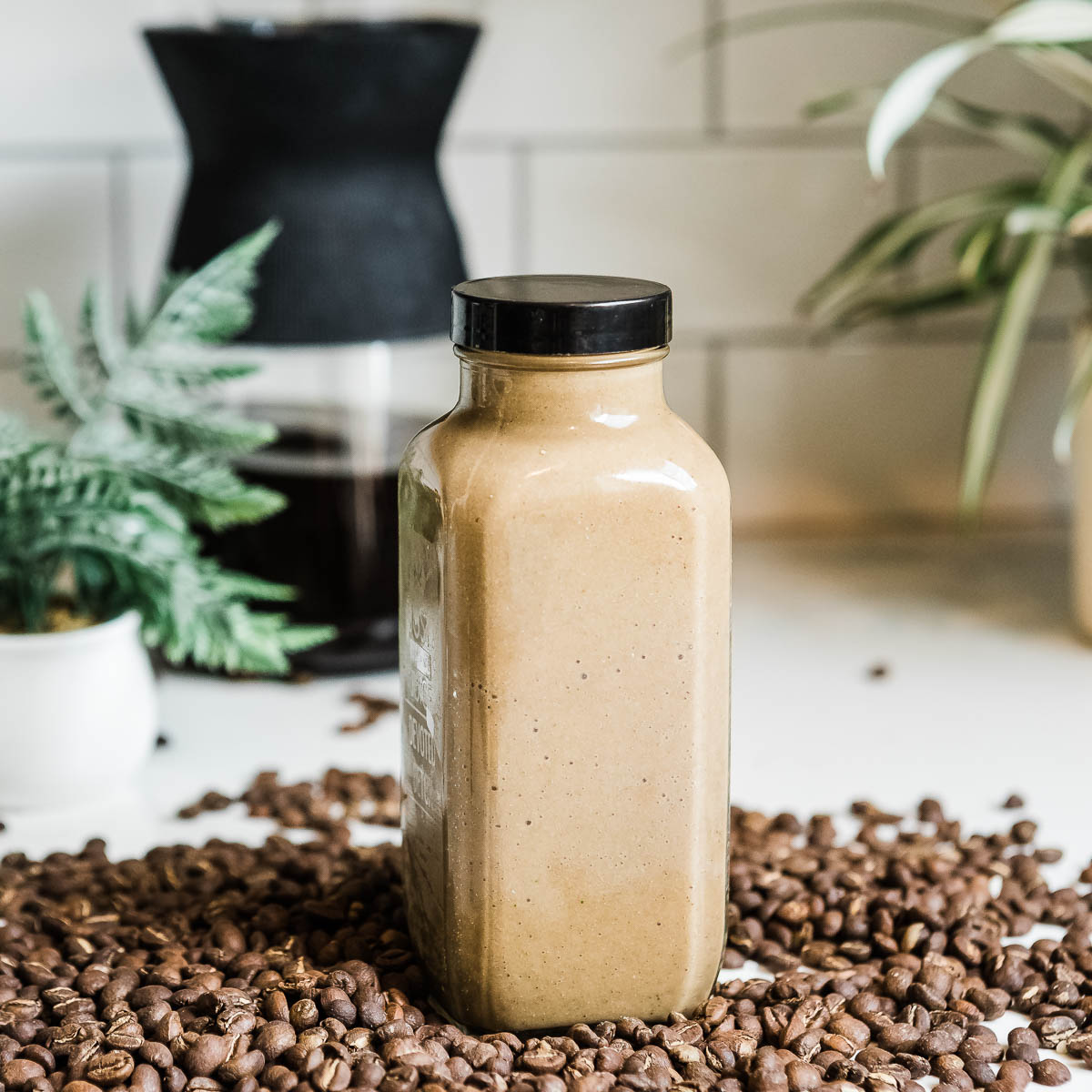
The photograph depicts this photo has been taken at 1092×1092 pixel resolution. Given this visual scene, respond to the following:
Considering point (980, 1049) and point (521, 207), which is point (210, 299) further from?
point (980, 1049)

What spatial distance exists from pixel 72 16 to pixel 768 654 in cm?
78

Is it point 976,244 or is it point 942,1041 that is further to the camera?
point 976,244

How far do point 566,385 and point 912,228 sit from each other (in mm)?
645

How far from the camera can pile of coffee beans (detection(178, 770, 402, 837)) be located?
2.91 feet

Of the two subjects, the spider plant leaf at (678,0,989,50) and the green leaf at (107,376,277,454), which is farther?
the spider plant leaf at (678,0,989,50)

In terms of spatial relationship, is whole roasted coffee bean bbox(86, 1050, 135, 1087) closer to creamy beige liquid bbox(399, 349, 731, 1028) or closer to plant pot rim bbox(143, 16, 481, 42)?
creamy beige liquid bbox(399, 349, 731, 1028)

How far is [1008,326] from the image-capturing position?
3.58ft

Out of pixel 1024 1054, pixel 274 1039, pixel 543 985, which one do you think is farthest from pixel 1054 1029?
pixel 274 1039

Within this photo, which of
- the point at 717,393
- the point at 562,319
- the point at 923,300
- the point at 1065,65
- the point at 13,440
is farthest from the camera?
the point at 717,393

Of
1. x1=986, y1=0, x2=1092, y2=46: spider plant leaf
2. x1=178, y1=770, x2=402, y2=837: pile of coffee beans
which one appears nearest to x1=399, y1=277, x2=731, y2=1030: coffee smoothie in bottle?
x1=178, y1=770, x2=402, y2=837: pile of coffee beans

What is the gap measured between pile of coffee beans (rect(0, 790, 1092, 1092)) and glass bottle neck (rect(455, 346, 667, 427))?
0.88 feet

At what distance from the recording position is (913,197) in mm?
1332

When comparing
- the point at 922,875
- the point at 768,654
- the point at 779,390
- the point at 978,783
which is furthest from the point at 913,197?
the point at 922,875

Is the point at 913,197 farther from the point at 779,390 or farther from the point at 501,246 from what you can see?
the point at 501,246
